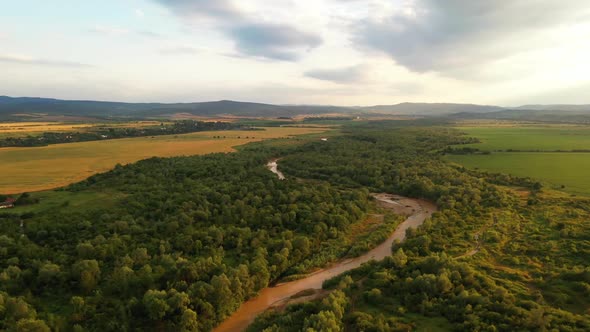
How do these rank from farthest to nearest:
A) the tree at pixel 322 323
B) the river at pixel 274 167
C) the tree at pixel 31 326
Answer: the river at pixel 274 167, the tree at pixel 322 323, the tree at pixel 31 326

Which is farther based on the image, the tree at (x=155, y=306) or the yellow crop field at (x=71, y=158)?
the yellow crop field at (x=71, y=158)

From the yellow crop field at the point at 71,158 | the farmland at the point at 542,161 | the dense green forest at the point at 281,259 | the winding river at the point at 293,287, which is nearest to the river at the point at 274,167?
the dense green forest at the point at 281,259

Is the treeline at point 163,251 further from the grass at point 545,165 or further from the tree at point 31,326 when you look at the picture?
the grass at point 545,165

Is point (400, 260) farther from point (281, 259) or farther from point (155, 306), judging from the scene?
point (155, 306)

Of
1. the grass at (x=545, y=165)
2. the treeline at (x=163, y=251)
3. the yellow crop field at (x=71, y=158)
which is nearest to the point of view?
the treeline at (x=163, y=251)

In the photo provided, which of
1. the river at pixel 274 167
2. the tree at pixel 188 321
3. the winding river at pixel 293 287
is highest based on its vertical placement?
the river at pixel 274 167
